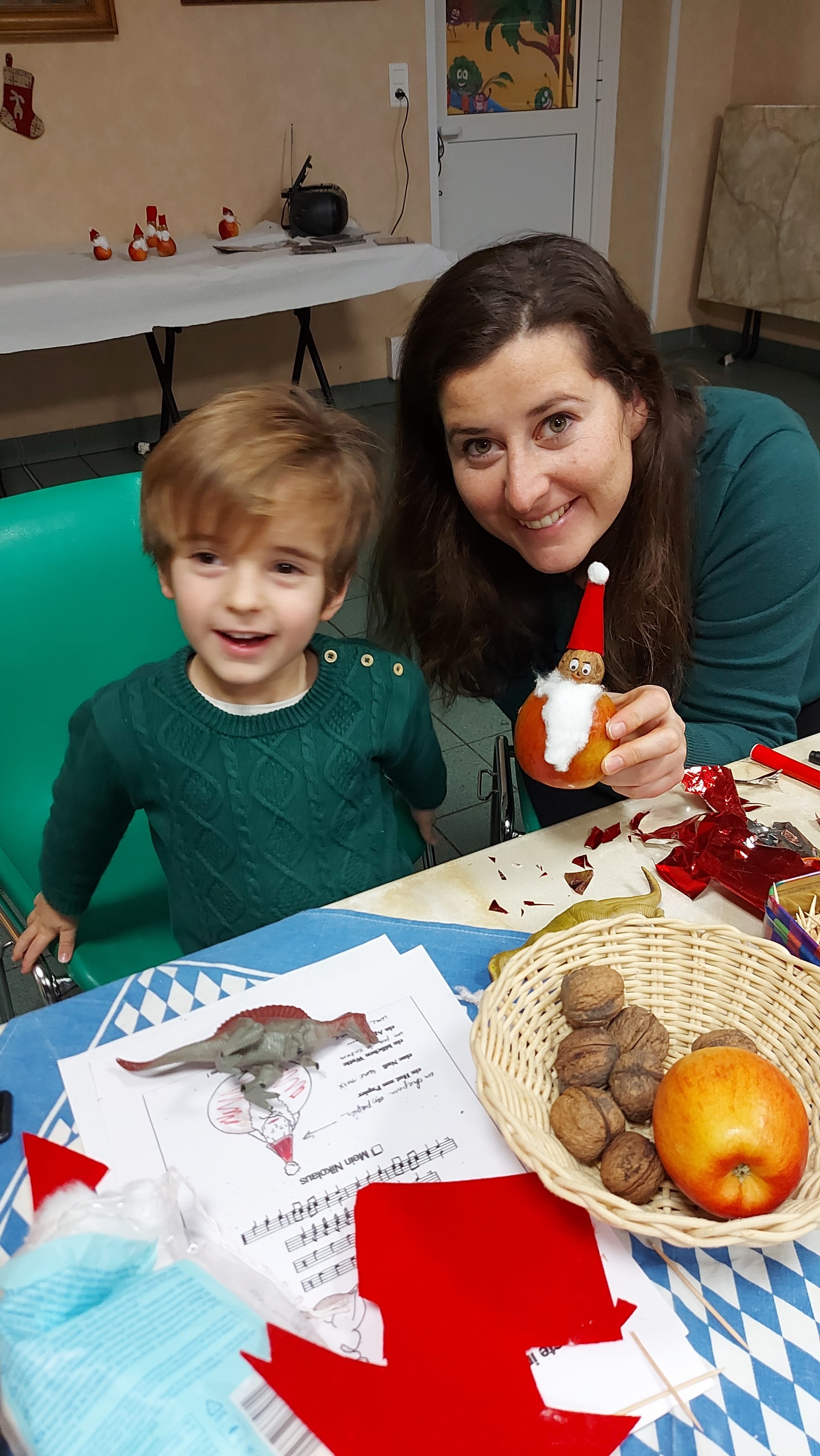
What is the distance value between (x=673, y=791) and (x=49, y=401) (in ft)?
13.0

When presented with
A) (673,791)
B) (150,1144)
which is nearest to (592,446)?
(673,791)

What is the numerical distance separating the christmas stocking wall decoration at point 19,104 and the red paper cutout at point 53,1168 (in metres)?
4.13

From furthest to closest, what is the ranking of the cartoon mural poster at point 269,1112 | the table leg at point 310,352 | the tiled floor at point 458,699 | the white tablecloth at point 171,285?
the table leg at point 310,352
the white tablecloth at point 171,285
the tiled floor at point 458,699
the cartoon mural poster at point 269,1112

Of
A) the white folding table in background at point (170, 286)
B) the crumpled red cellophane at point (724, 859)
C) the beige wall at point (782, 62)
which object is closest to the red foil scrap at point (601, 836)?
the crumpled red cellophane at point (724, 859)

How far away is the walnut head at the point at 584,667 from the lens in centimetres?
91

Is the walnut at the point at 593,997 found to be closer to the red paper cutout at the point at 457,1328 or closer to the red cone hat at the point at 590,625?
the red paper cutout at the point at 457,1328

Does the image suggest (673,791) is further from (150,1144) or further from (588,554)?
(150,1144)

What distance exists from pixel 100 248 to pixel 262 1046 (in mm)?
3625

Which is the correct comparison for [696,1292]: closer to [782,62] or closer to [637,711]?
[637,711]

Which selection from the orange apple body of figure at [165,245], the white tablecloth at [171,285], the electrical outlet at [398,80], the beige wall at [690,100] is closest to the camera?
the white tablecloth at [171,285]

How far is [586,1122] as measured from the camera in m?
0.68

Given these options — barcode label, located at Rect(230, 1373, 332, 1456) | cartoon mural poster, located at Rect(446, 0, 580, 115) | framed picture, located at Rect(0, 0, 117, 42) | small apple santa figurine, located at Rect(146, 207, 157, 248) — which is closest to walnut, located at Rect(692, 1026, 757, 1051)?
barcode label, located at Rect(230, 1373, 332, 1456)

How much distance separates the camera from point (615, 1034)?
749 millimetres

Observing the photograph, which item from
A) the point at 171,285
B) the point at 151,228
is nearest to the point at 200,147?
the point at 151,228
